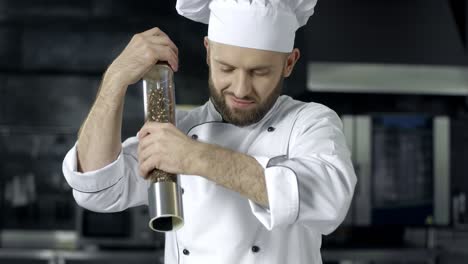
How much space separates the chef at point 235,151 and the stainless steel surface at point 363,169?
9.32 feet

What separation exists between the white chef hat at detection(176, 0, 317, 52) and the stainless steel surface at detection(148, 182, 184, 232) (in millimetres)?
307

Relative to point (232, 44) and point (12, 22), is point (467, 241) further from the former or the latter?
point (232, 44)

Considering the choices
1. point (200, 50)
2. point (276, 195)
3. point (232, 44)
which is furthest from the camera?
point (200, 50)

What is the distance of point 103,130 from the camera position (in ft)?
4.61

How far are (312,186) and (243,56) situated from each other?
26cm

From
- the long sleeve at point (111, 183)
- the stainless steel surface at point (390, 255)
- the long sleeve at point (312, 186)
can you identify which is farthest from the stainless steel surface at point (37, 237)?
the long sleeve at point (312, 186)

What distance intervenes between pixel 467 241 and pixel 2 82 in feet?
8.97

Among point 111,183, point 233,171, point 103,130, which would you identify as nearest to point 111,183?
point 111,183

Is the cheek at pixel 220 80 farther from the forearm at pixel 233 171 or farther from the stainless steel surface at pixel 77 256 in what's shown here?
the stainless steel surface at pixel 77 256

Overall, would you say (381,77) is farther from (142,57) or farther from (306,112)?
(142,57)

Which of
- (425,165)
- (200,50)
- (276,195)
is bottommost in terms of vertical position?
(276,195)

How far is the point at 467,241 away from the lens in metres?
4.25

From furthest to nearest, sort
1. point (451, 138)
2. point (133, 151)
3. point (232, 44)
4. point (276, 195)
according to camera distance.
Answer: point (451, 138)
point (133, 151)
point (232, 44)
point (276, 195)

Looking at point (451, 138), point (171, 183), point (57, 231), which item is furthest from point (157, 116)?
point (451, 138)
